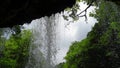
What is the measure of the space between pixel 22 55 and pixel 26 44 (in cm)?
294

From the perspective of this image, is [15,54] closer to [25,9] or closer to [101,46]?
[101,46]

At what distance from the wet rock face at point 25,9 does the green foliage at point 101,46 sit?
28313mm

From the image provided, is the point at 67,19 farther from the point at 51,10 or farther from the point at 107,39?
the point at 107,39

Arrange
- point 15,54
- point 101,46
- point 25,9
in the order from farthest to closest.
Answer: point 15,54 → point 101,46 → point 25,9

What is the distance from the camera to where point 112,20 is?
38.2m

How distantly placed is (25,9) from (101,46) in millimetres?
35602

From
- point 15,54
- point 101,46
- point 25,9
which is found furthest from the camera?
point 15,54

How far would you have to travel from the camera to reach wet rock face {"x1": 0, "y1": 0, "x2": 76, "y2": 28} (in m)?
6.76

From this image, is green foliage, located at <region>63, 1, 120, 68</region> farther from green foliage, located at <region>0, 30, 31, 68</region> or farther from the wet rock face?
the wet rock face

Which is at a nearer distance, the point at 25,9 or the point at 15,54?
the point at 25,9

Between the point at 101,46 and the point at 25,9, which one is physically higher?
the point at 101,46

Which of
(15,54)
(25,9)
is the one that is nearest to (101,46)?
(15,54)

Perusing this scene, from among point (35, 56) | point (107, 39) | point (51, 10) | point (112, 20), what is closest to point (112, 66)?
point (107, 39)

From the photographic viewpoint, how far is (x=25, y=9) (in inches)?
283
